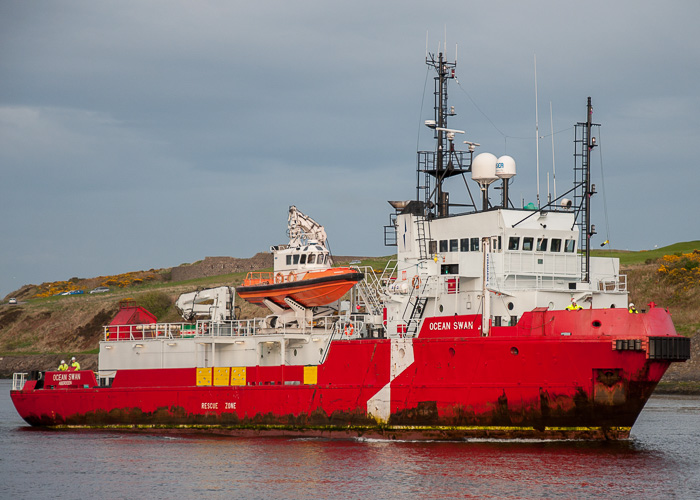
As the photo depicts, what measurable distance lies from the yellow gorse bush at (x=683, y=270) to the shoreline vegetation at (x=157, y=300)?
6cm

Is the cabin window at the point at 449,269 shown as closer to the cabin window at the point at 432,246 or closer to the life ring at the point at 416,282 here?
the life ring at the point at 416,282

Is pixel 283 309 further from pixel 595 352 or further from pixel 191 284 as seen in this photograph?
pixel 191 284

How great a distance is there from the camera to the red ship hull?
2394 centimetres

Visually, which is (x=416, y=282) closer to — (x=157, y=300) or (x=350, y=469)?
(x=350, y=469)

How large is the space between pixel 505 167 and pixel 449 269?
12.3 feet

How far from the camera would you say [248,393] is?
29703 millimetres

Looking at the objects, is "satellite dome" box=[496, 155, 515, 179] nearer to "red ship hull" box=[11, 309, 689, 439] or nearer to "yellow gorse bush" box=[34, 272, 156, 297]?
"red ship hull" box=[11, 309, 689, 439]

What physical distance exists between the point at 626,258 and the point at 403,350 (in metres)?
49.9

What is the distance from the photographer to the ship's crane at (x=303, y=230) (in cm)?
3309

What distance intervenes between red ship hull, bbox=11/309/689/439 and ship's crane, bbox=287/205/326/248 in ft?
17.8

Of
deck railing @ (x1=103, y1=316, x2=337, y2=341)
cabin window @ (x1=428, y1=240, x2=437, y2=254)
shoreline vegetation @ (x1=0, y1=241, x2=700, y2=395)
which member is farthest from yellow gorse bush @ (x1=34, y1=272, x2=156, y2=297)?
cabin window @ (x1=428, y1=240, x2=437, y2=254)

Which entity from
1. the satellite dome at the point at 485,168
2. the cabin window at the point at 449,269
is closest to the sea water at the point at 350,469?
the cabin window at the point at 449,269

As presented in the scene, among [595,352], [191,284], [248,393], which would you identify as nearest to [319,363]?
[248,393]

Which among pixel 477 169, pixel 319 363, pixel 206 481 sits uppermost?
pixel 477 169
